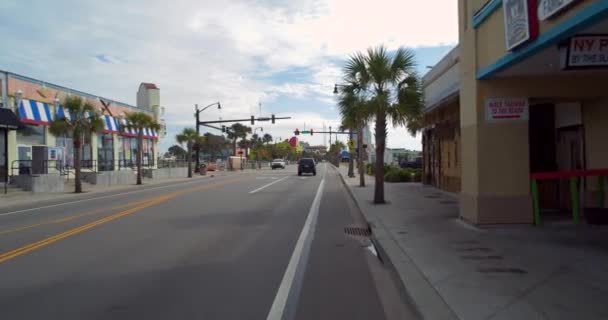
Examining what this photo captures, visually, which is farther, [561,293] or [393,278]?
[393,278]

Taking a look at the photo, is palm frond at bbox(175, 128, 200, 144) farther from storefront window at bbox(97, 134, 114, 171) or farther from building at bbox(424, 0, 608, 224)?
building at bbox(424, 0, 608, 224)

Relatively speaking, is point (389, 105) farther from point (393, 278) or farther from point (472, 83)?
point (393, 278)

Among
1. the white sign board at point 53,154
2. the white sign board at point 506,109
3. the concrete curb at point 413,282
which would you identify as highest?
the white sign board at point 506,109

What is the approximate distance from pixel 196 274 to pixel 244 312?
6.70 ft

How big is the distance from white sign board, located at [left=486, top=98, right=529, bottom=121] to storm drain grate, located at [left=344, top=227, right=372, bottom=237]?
12.4 ft

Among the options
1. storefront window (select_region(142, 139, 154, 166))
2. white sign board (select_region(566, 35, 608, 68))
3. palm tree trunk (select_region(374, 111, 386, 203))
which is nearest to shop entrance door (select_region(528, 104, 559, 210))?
palm tree trunk (select_region(374, 111, 386, 203))

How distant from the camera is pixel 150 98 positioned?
59656 millimetres

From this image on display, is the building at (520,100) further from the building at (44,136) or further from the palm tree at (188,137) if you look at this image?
the palm tree at (188,137)

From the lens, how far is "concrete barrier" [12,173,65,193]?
2745 centimetres

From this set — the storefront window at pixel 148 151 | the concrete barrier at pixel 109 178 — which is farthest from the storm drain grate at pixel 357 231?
the storefront window at pixel 148 151

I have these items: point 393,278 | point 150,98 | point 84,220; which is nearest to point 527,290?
point 393,278

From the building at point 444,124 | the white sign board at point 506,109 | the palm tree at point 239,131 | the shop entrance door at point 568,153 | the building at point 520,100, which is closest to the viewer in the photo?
the building at point 520,100

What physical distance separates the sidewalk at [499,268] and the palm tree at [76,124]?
2178 cm

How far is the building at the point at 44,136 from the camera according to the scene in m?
30.8
